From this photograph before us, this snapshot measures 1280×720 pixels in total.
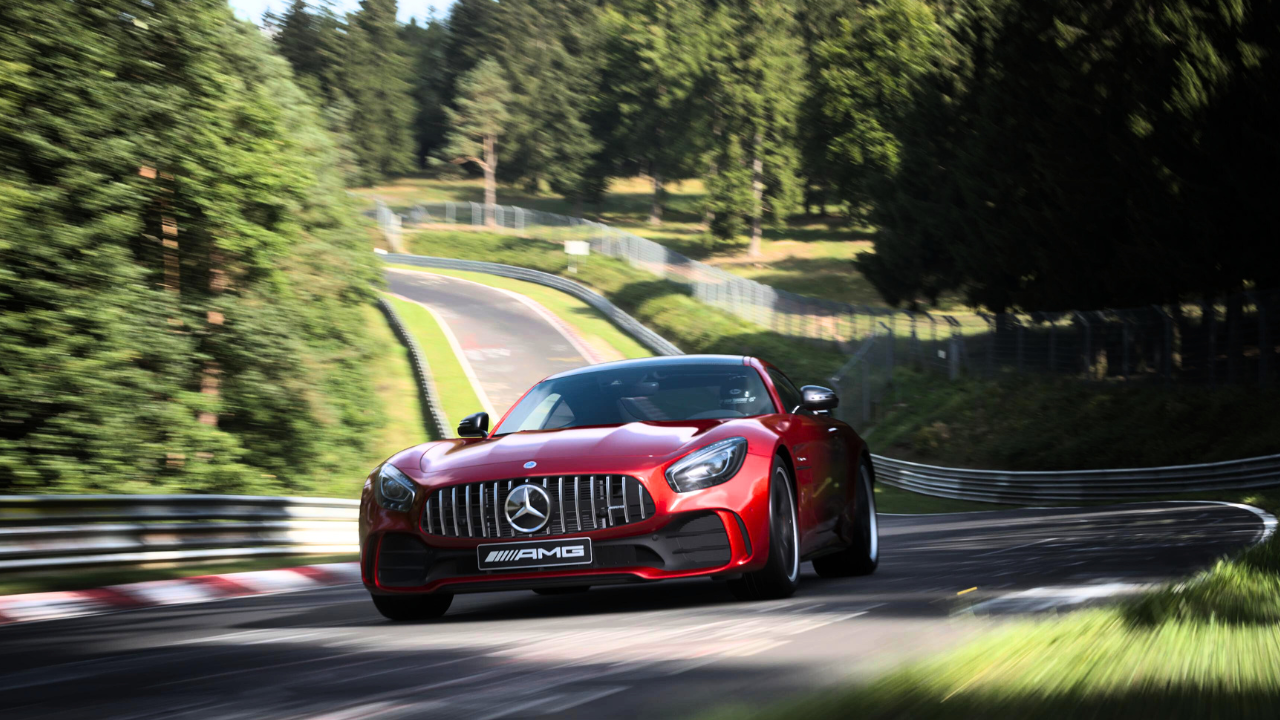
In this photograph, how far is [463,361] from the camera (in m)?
47.0

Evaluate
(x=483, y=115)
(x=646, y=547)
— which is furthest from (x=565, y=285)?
(x=646, y=547)

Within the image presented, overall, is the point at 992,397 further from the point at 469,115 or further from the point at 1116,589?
the point at 469,115

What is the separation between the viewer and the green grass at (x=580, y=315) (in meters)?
53.5

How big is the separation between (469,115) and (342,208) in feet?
277

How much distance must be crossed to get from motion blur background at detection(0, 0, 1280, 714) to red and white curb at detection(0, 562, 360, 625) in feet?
25.3

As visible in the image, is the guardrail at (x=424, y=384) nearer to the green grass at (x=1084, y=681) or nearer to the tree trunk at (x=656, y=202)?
the green grass at (x=1084, y=681)

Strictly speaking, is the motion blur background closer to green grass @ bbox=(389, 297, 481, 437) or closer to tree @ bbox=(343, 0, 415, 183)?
green grass @ bbox=(389, 297, 481, 437)

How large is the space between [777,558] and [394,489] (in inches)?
80.5

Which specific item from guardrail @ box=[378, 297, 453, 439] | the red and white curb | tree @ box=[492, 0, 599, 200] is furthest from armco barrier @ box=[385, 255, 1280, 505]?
tree @ box=[492, 0, 599, 200]

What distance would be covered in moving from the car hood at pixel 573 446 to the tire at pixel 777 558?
499 mm

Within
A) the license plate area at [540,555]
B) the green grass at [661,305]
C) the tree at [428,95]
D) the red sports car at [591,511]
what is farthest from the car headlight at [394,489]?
the tree at [428,95]

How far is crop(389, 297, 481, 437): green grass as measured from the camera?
1581 inches

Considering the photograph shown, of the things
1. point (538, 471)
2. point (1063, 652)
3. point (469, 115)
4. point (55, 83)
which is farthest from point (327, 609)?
point (469, 115)

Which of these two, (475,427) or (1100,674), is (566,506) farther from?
(1100,674)
